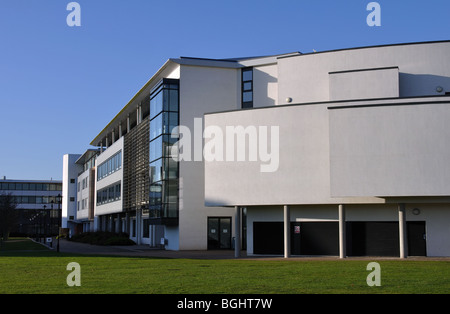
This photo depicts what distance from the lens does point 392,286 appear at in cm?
1598

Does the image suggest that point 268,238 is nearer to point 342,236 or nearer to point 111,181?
point 342,236

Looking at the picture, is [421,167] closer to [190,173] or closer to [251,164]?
[251,164]

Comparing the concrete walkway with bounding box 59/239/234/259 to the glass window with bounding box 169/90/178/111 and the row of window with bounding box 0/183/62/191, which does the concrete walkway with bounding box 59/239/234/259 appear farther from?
the row of window with bounding box 0/183/62/191

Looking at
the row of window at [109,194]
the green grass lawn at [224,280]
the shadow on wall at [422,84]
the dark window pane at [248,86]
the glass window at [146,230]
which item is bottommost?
the green grass lawn at [224,280]

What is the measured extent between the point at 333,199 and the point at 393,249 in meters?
4.25

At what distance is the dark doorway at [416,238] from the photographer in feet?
100

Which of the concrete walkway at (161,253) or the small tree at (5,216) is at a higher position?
the small tree at (5,216)

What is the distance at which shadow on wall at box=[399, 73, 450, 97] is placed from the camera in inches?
1297

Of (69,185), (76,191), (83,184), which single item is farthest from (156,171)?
(69,185)

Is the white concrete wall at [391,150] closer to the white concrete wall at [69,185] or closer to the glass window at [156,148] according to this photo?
the glass window at [156,148]

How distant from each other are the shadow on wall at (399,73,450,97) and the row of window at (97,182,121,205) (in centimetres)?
3332

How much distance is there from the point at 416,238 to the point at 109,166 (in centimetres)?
4151

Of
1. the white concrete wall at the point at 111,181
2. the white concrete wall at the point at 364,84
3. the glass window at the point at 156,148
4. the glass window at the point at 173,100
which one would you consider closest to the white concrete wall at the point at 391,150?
the white concrete wall at the point at 364,84

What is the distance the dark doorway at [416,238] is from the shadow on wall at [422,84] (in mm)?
7655
